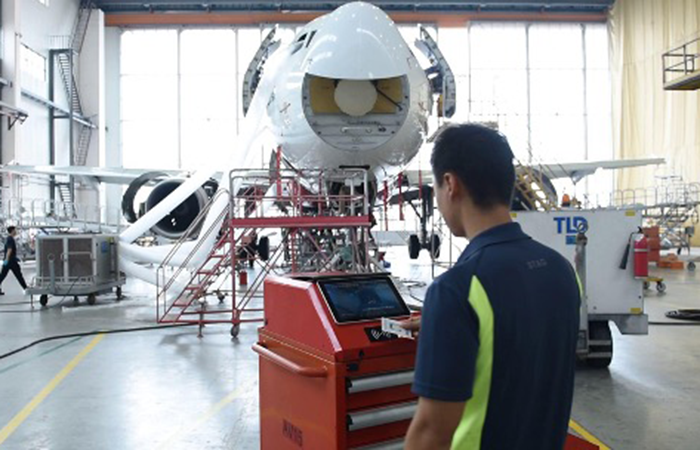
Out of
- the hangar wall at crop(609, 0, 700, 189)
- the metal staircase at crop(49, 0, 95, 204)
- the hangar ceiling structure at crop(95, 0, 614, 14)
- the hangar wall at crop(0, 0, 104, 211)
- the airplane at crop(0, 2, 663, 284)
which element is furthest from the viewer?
the hangar ceiling structure at crop(95, 0, 614, 14)

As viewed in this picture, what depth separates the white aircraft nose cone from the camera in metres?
7.34

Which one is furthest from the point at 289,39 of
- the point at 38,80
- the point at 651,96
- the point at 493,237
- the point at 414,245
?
the point at 493,237

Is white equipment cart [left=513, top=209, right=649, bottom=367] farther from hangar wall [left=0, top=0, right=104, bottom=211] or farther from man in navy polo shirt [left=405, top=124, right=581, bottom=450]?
hangar wall [left=0, top=0, right=104, bottom=211]

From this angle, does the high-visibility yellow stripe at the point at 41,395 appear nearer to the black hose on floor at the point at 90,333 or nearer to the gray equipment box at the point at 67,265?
the black hose on floor at the point at 90,333

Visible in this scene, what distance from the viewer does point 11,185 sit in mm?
22672

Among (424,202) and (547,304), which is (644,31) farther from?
(547,304)

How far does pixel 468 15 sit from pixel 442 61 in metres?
24.7

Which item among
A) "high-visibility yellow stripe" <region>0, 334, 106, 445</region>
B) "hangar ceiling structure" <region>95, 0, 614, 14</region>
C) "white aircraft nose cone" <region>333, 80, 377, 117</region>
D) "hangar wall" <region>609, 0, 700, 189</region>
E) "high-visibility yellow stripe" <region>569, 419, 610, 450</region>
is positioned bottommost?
"high-visibility yellow stripe" <region>0, 334, 106, 445</region>

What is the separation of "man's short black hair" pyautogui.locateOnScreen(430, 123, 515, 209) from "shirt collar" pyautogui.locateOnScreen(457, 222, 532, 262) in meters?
0.07

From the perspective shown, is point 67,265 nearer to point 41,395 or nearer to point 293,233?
point 293,233

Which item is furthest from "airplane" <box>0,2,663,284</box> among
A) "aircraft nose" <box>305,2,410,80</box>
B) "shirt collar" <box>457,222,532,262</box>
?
"shirt collar" <box>457,222,532,262</box>

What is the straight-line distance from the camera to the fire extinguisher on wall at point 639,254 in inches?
216

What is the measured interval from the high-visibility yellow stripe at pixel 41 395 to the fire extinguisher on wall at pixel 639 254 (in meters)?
5.34

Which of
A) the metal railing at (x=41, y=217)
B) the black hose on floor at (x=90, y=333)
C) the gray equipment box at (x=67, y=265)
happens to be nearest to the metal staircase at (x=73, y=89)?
the metal railing at (x=41, y=217)
